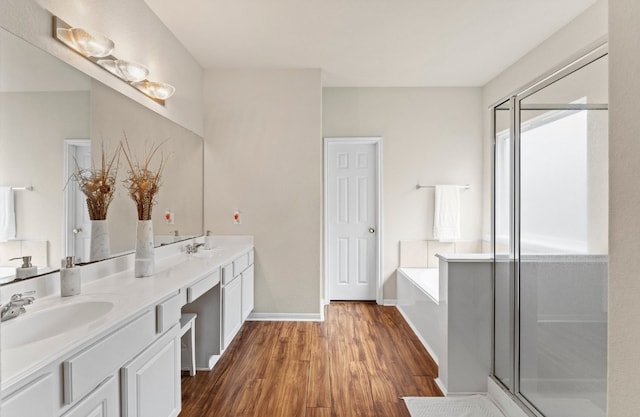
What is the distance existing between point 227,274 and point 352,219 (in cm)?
202

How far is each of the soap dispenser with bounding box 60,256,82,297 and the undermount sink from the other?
0.57 ft

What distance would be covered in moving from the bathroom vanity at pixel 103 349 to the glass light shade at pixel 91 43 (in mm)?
1183

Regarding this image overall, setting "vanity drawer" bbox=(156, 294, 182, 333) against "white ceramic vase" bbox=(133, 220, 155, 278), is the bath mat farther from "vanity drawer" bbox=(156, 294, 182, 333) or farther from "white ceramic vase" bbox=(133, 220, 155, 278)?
"white ceramic vase" bbox=(133, 220, 155, 278)

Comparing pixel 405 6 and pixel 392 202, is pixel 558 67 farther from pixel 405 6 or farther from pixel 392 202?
pixel 392 202

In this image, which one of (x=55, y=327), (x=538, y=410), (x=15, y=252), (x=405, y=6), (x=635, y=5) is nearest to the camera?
(x=635, y=5)

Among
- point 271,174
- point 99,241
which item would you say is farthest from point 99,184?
point 271,174

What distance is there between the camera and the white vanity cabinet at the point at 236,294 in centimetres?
261

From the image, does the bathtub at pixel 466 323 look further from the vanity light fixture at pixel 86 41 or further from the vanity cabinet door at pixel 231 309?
the vanity light fixture at pixel 86 41

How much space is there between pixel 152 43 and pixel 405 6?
190cm

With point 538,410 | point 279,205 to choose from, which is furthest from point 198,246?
point 538,410

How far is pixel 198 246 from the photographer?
304 cm

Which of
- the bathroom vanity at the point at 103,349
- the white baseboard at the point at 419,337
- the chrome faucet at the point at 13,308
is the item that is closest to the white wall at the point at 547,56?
the white baseboard at the point at 419,337

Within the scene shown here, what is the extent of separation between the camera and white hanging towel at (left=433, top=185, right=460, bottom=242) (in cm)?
411

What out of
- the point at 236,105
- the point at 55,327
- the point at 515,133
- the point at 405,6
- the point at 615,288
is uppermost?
the point at 405,6
